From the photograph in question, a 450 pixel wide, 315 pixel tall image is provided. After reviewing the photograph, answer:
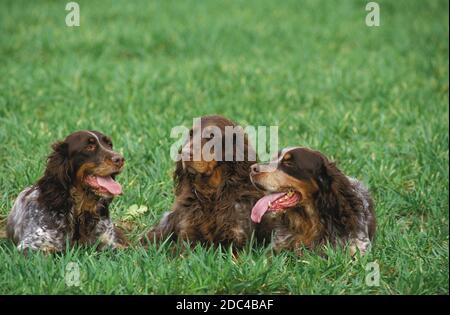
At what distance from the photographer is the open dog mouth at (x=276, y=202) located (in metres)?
5.79

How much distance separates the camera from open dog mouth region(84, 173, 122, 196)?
5.78m

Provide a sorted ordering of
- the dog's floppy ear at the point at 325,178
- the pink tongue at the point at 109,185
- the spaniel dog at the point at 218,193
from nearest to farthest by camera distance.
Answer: the pink tongue at the point at 109,185 → the dog's floppy ear at the point at 325,178 → the spaniel dog at the point at 218,193

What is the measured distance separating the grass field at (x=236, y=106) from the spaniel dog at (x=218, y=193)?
0.68ft

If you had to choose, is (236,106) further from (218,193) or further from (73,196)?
(73,196)

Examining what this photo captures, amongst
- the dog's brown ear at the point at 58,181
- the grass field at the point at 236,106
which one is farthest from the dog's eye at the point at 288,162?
the dog's brown ear at the point at 58,181

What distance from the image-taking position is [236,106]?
10867 mm

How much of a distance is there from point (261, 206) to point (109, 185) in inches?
40.6

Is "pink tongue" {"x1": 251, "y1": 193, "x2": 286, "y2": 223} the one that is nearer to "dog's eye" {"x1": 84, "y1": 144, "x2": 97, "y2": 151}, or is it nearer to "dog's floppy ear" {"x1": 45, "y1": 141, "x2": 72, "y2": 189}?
"dog's eye" {"x1": 84, "y1": 144, "x2": 97, "y2": 151}

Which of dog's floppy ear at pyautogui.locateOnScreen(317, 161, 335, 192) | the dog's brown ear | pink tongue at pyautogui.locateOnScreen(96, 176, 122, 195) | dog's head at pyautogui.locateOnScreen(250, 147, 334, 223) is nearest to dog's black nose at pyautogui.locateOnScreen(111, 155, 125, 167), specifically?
pink tongue at pyautogui.locateOnScreen(96, 176, 122, 195)

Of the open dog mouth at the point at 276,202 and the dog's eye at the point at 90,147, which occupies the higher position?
the dog's eye at the point at 90,147

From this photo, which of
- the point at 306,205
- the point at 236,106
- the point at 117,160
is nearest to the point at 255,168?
the point at 306,205

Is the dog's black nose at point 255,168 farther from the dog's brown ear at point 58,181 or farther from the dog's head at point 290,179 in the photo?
the dog's brown ear at point 58,181
